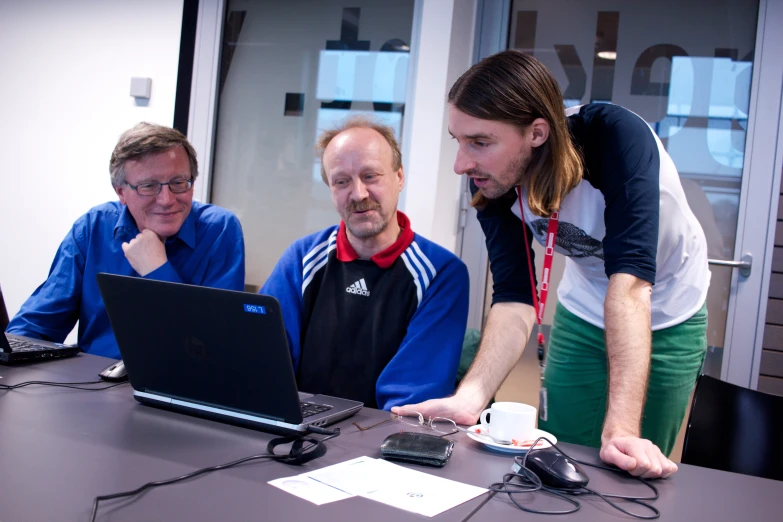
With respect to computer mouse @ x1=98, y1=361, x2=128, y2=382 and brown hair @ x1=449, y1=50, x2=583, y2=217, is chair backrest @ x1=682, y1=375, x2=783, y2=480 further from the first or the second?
computer mouse @ x1=98, y1=361, x2=128, y2=382

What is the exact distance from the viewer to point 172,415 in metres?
1.28

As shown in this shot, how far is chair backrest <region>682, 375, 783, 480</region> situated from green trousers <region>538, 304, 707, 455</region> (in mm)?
195

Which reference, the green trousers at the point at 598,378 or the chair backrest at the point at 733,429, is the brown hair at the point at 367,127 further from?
the chair backrest at the point at 733,429

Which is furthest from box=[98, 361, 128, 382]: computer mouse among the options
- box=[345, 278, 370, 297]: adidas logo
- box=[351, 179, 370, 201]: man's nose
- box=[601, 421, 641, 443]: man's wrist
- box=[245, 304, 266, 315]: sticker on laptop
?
box=[601, 421, 641, 443]: man's wrist

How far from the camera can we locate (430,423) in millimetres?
1332

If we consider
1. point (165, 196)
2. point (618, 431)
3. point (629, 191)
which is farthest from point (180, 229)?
point (618, 431)

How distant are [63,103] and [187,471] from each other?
143 inches

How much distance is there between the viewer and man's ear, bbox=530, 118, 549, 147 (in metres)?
1.56

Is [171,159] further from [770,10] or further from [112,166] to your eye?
[770,10]

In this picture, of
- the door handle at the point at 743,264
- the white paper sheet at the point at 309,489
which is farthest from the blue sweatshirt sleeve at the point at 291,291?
the door handle at the point at 743,264

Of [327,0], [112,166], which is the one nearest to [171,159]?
[112,166]

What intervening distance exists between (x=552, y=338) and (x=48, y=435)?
149cm

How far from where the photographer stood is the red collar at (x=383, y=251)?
1.91m

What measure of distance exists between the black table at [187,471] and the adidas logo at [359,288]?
576 mm
